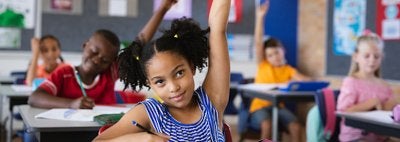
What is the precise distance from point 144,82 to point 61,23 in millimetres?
3949

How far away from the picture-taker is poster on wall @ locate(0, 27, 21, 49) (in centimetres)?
489

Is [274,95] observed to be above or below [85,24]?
below

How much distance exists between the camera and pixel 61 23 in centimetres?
510

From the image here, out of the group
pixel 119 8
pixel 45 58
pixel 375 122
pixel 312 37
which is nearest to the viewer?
pixel 375 122

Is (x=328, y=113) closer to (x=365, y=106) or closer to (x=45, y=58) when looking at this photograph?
(x=365, y=106)

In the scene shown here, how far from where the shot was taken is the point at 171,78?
1284 mm

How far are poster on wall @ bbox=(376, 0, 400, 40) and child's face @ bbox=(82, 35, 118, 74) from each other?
9.51ft

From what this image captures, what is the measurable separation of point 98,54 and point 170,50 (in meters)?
0.91

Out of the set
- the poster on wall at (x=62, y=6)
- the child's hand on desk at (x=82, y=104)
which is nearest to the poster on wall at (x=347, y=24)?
the poster on wall at (x=62, y=6)

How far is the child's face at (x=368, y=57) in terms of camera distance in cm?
273

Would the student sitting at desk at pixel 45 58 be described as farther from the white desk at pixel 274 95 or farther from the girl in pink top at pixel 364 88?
the girl in pink top at pixel 364 88

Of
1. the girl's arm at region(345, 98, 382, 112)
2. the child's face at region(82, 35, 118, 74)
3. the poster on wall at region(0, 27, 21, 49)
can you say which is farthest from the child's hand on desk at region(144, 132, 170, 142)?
the poster on wall at region(0, 27, 21, 49)

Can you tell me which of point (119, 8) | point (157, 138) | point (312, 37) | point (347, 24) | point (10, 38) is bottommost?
point (157, 138)

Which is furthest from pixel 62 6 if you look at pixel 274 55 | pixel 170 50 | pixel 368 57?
pixel 170 50
